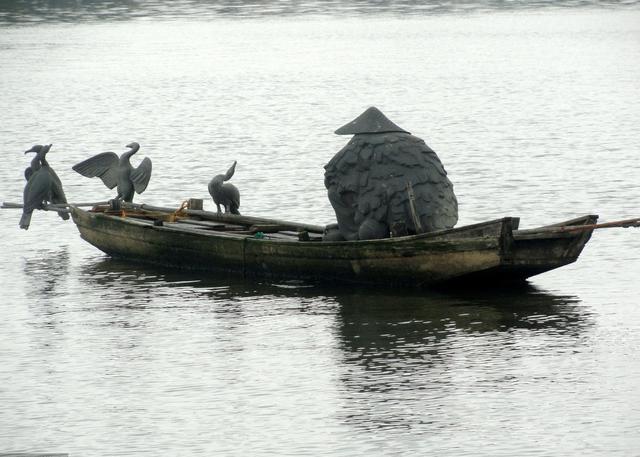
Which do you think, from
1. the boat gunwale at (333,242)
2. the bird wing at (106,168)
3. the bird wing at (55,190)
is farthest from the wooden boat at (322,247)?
the bird wing at (55,190)

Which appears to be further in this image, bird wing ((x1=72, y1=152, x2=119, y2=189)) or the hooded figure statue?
bird wing ((x1=72, y1=152, x2=119, y2=189))

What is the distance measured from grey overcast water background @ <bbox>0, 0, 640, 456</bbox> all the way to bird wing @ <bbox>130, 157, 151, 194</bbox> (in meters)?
1.30

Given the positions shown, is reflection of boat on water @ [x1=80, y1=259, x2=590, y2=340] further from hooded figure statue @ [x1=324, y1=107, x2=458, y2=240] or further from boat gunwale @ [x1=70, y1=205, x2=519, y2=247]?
hooded figure statue @ [x1=324, y1=107, x2=458, y2=240]

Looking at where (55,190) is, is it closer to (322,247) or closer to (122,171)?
(122,171)

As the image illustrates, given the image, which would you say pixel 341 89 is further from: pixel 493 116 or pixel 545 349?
pixel 545 349

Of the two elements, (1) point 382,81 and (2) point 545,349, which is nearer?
(2) point 545,349

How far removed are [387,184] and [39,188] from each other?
21.9 feet

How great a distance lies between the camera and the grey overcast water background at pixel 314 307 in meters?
14.9

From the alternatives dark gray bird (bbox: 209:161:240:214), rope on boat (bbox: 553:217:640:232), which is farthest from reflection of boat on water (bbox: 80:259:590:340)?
dark gray bird (bbox: 209:161:240:214)

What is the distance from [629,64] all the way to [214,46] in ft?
66.2

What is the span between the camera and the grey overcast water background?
49.0 feet

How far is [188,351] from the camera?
17812 mm

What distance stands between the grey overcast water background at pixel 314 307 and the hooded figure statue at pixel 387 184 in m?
0.88

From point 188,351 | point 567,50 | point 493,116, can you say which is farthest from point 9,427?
point 567,50
